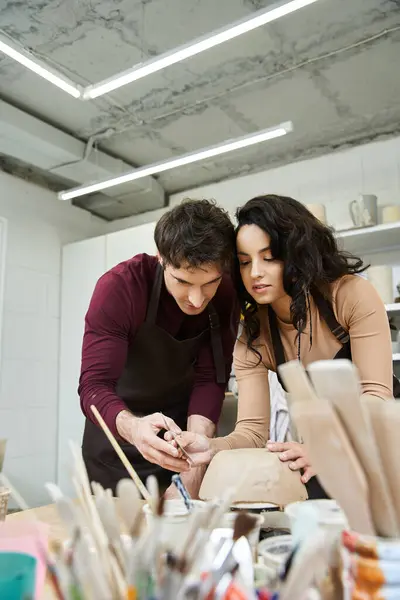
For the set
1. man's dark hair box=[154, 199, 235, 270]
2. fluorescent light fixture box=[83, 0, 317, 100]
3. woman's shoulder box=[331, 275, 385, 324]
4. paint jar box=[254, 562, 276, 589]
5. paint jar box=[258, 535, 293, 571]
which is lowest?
paint jar box=[254, 562, 276, 589]

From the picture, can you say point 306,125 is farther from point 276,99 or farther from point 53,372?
point 53,372

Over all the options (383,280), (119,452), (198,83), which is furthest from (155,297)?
(198,83)

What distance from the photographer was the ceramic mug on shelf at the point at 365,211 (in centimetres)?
329

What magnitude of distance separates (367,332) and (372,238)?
225 centimetres

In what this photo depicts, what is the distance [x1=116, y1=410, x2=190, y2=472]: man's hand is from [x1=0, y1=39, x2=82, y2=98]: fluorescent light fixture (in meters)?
1.61

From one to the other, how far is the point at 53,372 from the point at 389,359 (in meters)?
3.48

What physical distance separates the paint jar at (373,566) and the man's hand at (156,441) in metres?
0.81

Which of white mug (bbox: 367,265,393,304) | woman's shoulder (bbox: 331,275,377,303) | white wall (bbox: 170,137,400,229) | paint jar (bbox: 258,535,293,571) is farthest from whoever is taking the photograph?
white wall (bbox: 170,137,400,229)

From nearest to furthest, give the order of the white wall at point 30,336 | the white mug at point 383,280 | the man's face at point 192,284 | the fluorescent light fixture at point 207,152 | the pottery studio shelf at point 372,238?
1. the man's face at point 192,284
2. the fluorescent light fixture at point 207,152
3. the white mug at point 383,280
4. the pottery studio shelf at point 372,238
5. the white wall at point 30,336

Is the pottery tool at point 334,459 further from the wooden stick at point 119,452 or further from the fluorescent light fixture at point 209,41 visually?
the fluorescent light fixture at point 209,41

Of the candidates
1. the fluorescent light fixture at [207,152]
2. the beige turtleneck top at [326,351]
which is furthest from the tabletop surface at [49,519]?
the fluorescent light fixture at [207,152]

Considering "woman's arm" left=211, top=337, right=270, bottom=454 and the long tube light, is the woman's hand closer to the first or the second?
"woman's arm" left=211, top=337, right=270, bottom=454

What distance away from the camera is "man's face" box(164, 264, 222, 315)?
146 centimetres

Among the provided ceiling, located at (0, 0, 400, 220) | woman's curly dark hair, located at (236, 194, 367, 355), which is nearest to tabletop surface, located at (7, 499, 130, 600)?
woman's curly dark hair, located at (236, 194, 367, 355)
